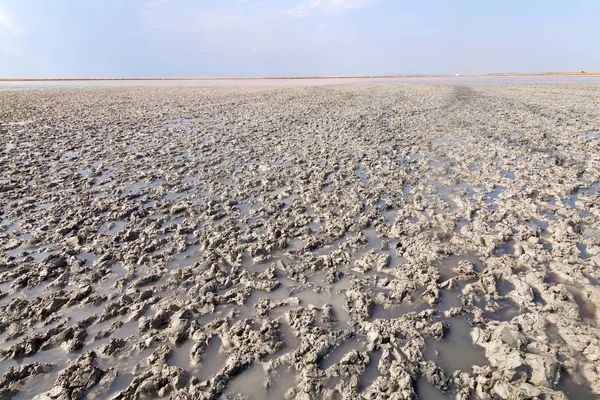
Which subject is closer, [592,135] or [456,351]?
[456,351]

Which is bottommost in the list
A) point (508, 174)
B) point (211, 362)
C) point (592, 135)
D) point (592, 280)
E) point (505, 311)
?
point (211, 362)

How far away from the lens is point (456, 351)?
4.53 m

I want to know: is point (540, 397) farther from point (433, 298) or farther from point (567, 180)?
point (567, 180)

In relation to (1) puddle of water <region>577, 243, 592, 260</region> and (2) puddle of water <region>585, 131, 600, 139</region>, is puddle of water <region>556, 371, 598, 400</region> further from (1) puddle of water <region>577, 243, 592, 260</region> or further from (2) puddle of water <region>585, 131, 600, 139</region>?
(2) puddle of water <region>585, 131, 600, 139</region>

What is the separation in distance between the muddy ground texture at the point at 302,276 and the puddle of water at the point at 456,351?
25 millimetres

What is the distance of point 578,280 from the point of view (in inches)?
225

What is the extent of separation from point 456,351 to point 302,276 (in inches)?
111

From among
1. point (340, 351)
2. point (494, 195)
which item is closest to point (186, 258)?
point (340, 351)

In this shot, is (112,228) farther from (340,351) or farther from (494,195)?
(494,195)

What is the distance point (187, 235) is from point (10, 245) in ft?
12.6

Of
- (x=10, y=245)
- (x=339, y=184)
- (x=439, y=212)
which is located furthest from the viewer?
(x=339, y=184)

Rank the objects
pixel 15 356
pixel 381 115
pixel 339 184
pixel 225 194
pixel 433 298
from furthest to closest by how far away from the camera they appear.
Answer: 1. pixel 381 115
2. pixel 339 184
3. pixel 225 194
4. pixel 433 298
5. pixel 15 356

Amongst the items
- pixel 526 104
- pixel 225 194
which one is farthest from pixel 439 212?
pixel 526 104

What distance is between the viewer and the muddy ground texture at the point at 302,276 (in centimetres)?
423
